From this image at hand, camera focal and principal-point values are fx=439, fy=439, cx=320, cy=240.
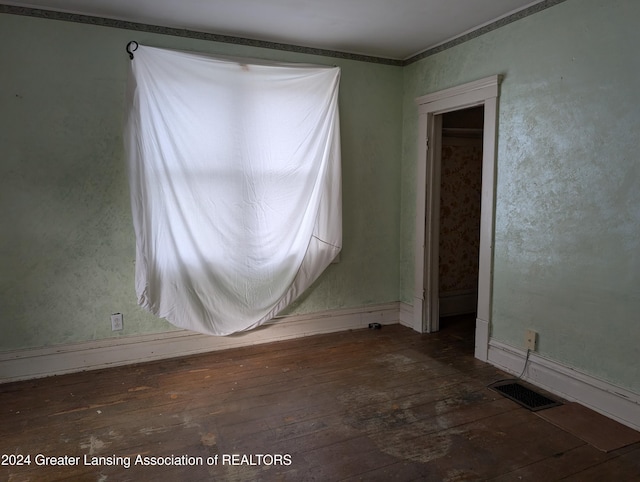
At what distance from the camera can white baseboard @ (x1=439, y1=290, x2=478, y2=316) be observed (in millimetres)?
4379

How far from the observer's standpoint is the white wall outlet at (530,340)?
2.80 meters

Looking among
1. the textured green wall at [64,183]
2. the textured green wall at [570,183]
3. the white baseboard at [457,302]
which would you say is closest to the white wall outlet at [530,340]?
the textured green wall at [570,183]

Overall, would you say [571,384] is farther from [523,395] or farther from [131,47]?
[131,47]

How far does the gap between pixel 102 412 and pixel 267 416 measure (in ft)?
3.07

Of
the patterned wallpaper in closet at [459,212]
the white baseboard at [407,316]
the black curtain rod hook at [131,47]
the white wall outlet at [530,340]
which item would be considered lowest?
the white baseboard at [407,316]

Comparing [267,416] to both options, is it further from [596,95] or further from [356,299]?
[596,95]

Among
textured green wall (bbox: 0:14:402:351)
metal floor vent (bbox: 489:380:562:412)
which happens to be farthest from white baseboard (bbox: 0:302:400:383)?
metal floor vent (bbox: 489:380:562:412)

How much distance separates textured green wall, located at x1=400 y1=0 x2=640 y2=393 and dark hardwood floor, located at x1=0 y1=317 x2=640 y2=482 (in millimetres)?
503

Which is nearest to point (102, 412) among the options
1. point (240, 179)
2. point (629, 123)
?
point (240, 179)

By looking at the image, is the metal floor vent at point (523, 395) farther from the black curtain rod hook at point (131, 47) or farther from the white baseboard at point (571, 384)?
the black curtain rod hook at point (131, 47)

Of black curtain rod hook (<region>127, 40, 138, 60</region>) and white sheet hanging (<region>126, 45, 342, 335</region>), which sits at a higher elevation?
black curtain rod hook (<region>127, 40, 138, 60</region>)

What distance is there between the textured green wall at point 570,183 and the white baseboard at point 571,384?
54 mm

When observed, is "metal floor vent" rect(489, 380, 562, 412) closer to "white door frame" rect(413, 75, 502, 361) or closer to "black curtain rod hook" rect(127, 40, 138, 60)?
"white door frame" rect(413, 75, 502, 361)

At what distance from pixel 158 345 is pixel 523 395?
248 centimetres
